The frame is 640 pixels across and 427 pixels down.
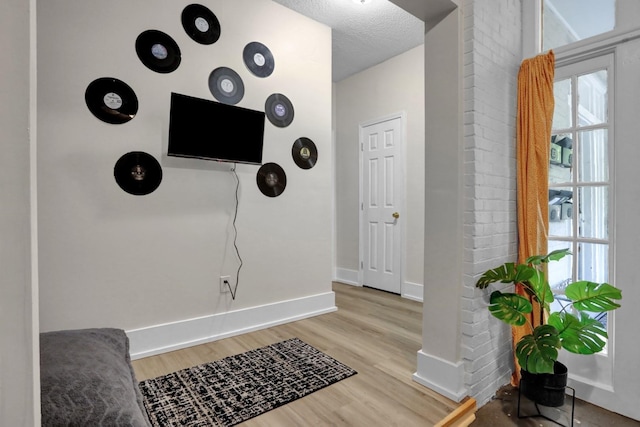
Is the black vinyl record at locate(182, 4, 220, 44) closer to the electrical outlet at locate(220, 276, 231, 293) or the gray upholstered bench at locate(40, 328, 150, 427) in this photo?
the electrical outlet at locate(220, 276, 231, 293)

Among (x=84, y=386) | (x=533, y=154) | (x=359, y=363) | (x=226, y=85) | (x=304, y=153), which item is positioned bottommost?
(x=359, y=363)

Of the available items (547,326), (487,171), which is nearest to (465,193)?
(487,171)

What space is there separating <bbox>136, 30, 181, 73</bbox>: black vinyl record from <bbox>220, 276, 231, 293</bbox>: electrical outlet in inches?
67.3

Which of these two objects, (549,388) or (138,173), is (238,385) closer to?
(138,173)

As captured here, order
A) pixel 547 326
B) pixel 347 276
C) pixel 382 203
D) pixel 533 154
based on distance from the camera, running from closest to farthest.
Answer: pixel 547 326 → pixel 533 154 → pixel 382 203 → pixel 347 276

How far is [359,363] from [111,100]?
2540 mm

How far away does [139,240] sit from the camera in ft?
7.71

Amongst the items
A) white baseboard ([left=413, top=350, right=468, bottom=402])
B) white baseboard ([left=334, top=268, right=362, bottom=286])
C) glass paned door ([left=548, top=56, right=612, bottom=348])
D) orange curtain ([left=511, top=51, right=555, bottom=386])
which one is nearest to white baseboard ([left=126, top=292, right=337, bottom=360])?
white baseboard ([left=334, top=268, right=362, bottom=286])

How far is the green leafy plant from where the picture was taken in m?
1.59

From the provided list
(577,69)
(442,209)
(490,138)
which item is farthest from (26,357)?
(577,69)

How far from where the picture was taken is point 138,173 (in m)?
2.34

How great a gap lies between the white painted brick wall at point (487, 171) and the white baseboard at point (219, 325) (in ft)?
5.55

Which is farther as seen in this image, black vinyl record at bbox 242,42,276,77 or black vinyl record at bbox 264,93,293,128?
black vinyl record at bbox 264,93,293,128

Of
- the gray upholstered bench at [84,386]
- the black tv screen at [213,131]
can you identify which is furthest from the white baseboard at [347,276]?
the gray upholstered bench at [84,386]
